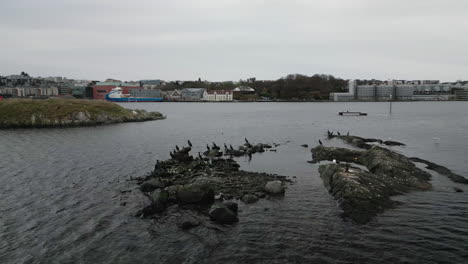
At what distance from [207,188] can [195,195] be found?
1.05m

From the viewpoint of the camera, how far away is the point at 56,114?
8069 centimetres

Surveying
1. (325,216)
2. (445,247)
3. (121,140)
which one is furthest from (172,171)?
(121,140)

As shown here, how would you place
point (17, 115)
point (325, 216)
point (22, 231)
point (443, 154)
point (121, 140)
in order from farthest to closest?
point (17, 115) < point (121, 140) < point (443, 154) < point (325, 216) < point (22, 231)

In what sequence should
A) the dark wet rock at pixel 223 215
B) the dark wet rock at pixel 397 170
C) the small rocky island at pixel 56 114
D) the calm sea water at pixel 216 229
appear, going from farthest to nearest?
the small rocky island at pixel 56 114
the dark wet rock at pixel 397 170
the dark wet rock at pixel 223 215
the calm sea water at pixel 216 229

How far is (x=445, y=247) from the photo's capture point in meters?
16.6

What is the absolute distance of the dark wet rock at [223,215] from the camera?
20109 millimetres

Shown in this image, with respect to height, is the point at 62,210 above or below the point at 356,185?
below

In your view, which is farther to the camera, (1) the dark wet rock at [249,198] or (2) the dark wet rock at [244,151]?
(2) the dark wet rock at [244,151]

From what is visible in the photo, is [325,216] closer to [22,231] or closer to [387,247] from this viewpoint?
[387,247]

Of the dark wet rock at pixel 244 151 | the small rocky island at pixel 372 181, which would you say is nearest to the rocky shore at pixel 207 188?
the small rocky island at pixel 372 181

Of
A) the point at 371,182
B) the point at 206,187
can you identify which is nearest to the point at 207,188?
the point at 206,187

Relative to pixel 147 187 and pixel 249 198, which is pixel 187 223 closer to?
pixel 249 198

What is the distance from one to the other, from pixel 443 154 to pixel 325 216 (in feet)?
102

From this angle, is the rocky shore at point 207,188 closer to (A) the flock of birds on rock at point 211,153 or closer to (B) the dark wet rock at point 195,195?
(B) the dark wet rock at point 195,195
